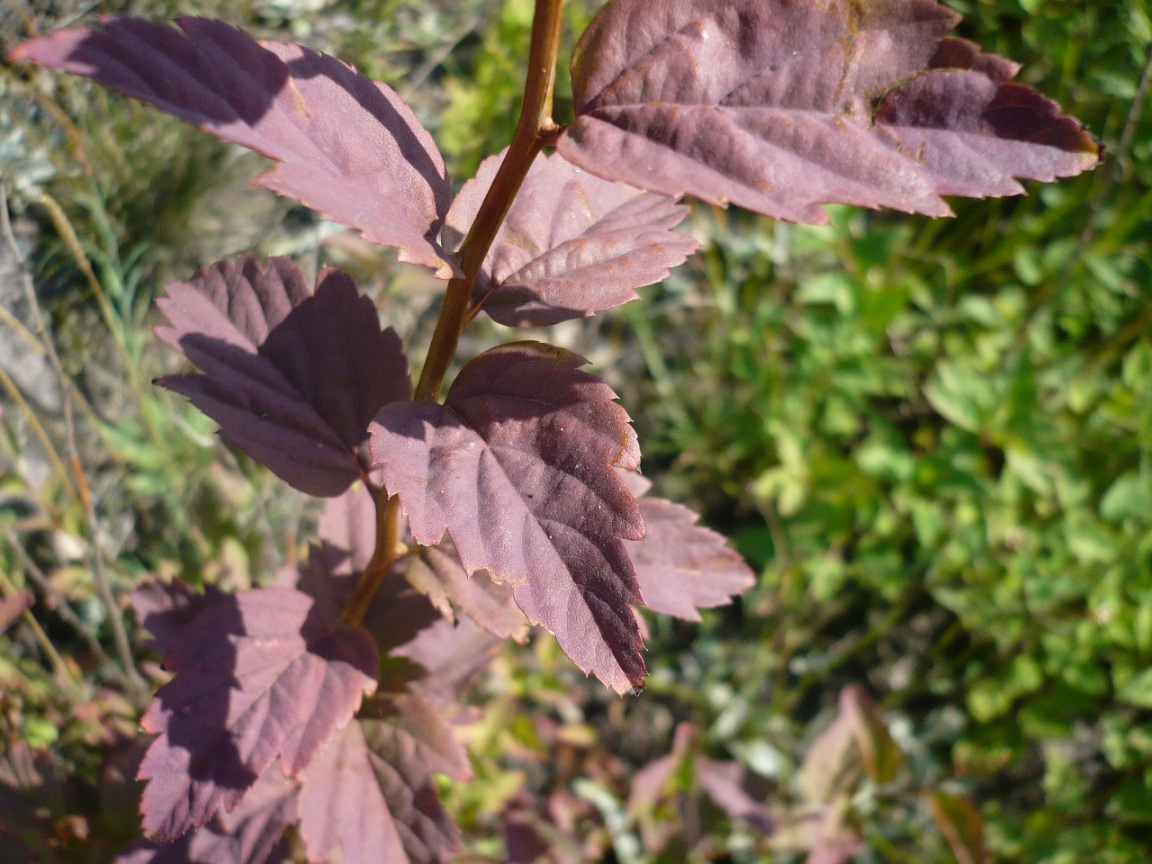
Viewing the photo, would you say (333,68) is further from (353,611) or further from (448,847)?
(448,847)

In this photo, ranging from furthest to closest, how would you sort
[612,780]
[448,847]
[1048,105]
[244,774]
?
[612,780], [448,847], [244,774], [1048,105]

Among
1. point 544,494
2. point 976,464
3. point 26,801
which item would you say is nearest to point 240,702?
point 544,494

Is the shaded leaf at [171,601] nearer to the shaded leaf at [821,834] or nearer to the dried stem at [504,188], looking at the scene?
the dried stem at [504,188]

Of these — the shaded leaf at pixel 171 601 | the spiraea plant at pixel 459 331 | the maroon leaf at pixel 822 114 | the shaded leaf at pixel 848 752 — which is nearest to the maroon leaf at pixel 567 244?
the spiraea plant at pixel 459 331

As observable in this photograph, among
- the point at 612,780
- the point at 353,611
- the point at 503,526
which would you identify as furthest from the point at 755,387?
the point at 503,526

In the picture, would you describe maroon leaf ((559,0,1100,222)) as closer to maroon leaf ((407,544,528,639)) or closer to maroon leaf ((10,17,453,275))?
maroon leaf ((10,17,453,275))

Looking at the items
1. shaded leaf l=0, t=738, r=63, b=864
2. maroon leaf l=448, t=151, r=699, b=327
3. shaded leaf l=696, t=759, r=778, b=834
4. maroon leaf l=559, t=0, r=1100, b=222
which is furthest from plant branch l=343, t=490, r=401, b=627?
shaded leaf l=696, t=759, r=778, b=834

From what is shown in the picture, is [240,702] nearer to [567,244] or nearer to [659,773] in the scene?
[567,244]
